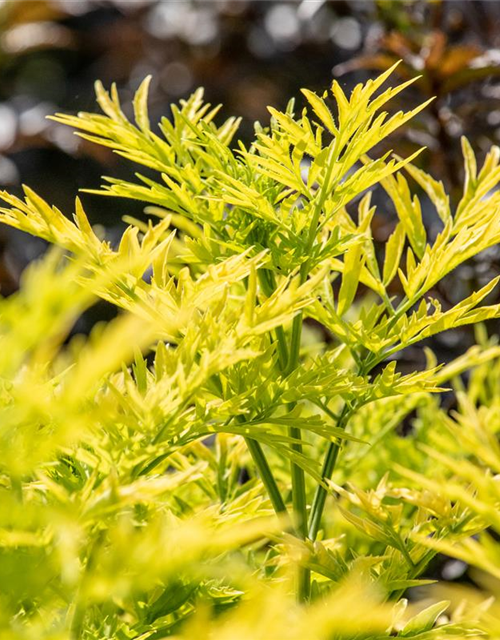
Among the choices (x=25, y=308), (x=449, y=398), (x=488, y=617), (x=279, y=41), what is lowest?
(x=449, y=398)

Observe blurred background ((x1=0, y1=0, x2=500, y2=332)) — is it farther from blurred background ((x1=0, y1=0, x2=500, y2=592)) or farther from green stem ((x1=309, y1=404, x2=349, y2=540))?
green stem ((x1=309, y1=404, x2=349, y2=540))

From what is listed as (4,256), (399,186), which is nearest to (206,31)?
(4,256)

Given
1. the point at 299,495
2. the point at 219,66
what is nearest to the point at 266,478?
the point at 299,495

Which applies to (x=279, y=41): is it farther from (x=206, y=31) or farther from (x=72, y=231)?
(x=72, y=231)

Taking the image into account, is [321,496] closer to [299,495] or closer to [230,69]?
[299,495]

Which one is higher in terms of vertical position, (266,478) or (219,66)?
(219,66)

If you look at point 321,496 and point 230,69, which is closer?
point 321,496
